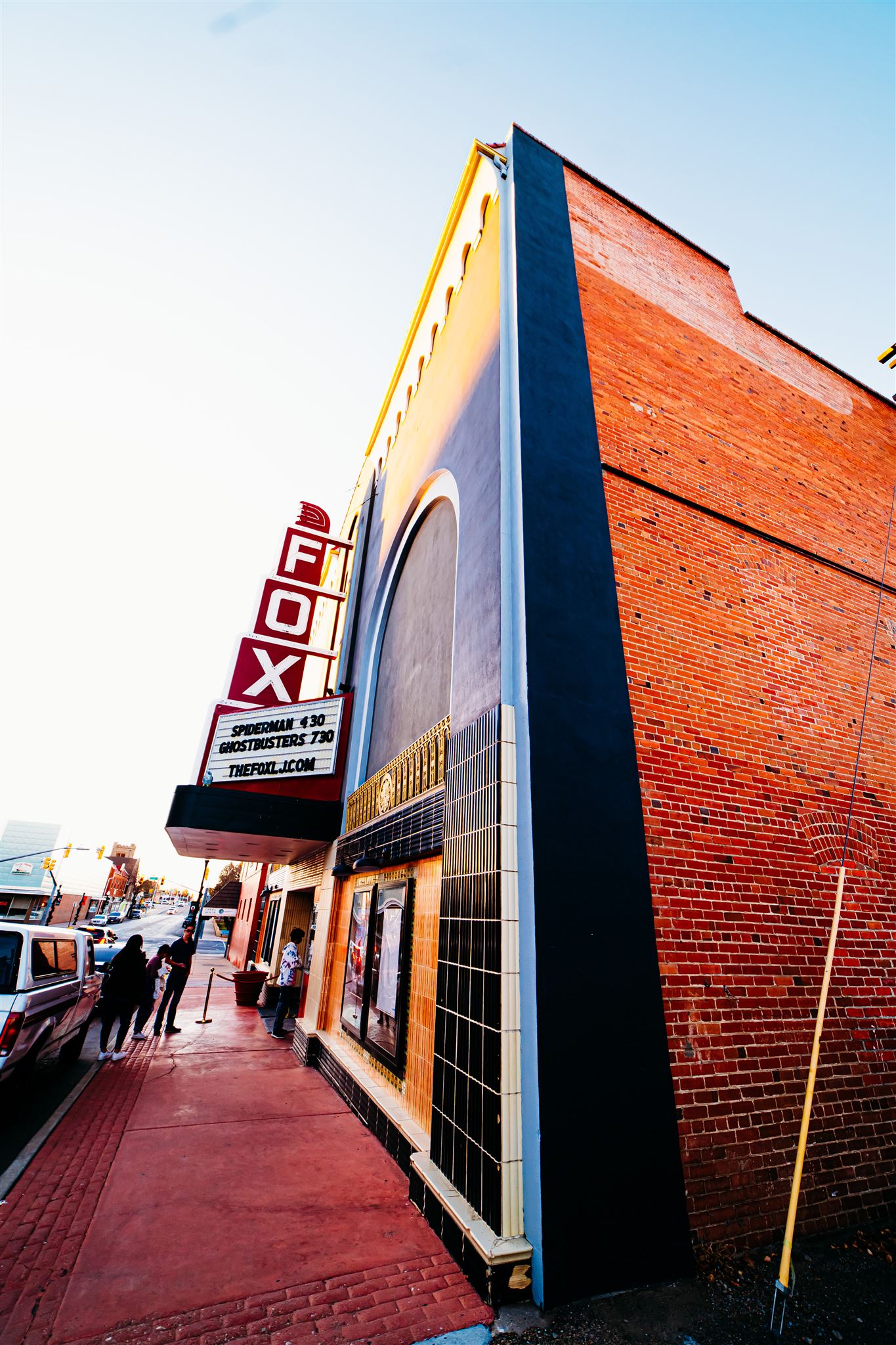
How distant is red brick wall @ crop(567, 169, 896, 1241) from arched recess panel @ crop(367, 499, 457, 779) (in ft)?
8.57

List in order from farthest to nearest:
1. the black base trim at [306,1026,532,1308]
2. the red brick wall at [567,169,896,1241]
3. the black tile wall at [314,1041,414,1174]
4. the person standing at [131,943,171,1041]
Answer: the person standing at [131,943,171,1041], the black tile wall at [314,1041,414,1174], the red brick wall at [567,169,896,1241], the black base trim at [306,1026,532,1308]

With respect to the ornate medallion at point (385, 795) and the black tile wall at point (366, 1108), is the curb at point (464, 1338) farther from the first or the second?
the ornate medallion at point (385, 795)

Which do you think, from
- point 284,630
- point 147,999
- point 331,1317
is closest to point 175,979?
point 147,999

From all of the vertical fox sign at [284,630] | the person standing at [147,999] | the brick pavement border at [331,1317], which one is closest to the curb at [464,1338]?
the brick pavement border at [331,1317]

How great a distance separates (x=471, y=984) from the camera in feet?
13.2

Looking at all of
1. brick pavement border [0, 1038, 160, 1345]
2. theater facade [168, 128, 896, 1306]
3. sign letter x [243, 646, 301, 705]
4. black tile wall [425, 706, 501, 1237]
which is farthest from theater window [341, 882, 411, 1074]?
sign letter x [243, 646, 301, 705]

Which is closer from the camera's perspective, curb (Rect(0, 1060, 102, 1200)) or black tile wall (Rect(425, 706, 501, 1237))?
black tile wall (Rect(425, 706, 501, 1237))

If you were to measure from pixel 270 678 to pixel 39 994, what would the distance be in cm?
558

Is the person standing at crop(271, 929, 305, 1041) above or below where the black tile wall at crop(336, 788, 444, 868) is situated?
below

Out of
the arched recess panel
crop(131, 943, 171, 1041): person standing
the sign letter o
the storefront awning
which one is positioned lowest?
crop(131, 943, 171, 1041): person standing

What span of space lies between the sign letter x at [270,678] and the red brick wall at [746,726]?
697 cm

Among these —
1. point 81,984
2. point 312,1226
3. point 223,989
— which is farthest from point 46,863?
point 312,1226

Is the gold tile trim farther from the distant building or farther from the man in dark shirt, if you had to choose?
the distant building

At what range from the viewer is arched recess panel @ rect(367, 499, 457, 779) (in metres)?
7.31
